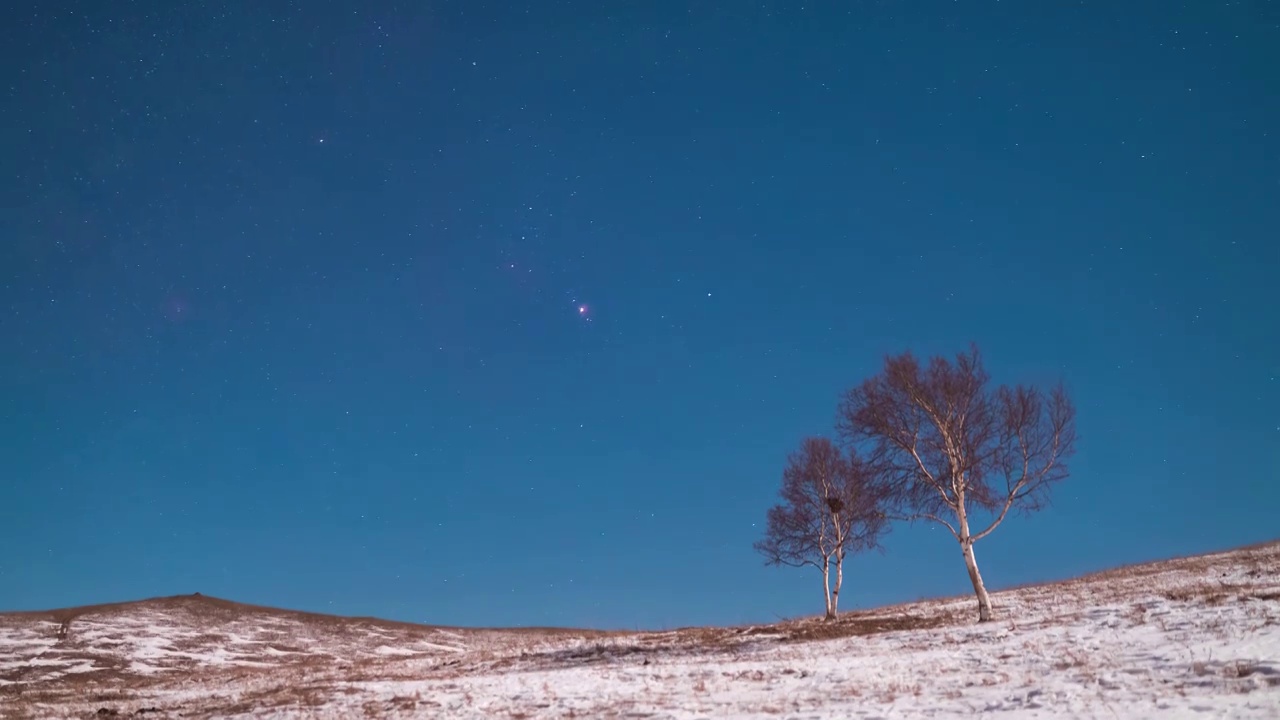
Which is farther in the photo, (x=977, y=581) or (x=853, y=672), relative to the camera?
(x=977, y=581)

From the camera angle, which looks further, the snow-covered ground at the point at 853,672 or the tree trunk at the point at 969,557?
the tree trunk at the point at 969,557

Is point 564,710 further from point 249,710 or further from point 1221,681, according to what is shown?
point 1221,681

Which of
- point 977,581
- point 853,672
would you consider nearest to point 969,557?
point 977,581

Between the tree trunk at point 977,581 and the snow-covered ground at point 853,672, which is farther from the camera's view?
the tree trunk at point 977,581

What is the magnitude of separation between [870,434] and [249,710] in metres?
23.1

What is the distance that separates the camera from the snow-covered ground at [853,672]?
35.1 feet

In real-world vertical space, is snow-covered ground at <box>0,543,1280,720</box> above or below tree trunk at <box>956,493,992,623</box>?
below

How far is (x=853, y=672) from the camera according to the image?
1523 centimetres

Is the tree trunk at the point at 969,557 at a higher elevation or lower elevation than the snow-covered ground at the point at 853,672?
higher

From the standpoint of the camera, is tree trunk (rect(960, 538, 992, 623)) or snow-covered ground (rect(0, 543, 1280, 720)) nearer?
snow-covered ground (rect(0, 543, 1280, 720))

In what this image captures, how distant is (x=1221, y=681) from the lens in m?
10.1

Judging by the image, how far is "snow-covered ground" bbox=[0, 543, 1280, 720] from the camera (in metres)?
10.7

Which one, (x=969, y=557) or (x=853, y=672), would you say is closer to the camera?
(x=853, y=672)

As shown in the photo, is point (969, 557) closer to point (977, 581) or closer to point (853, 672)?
point (977, 581)
